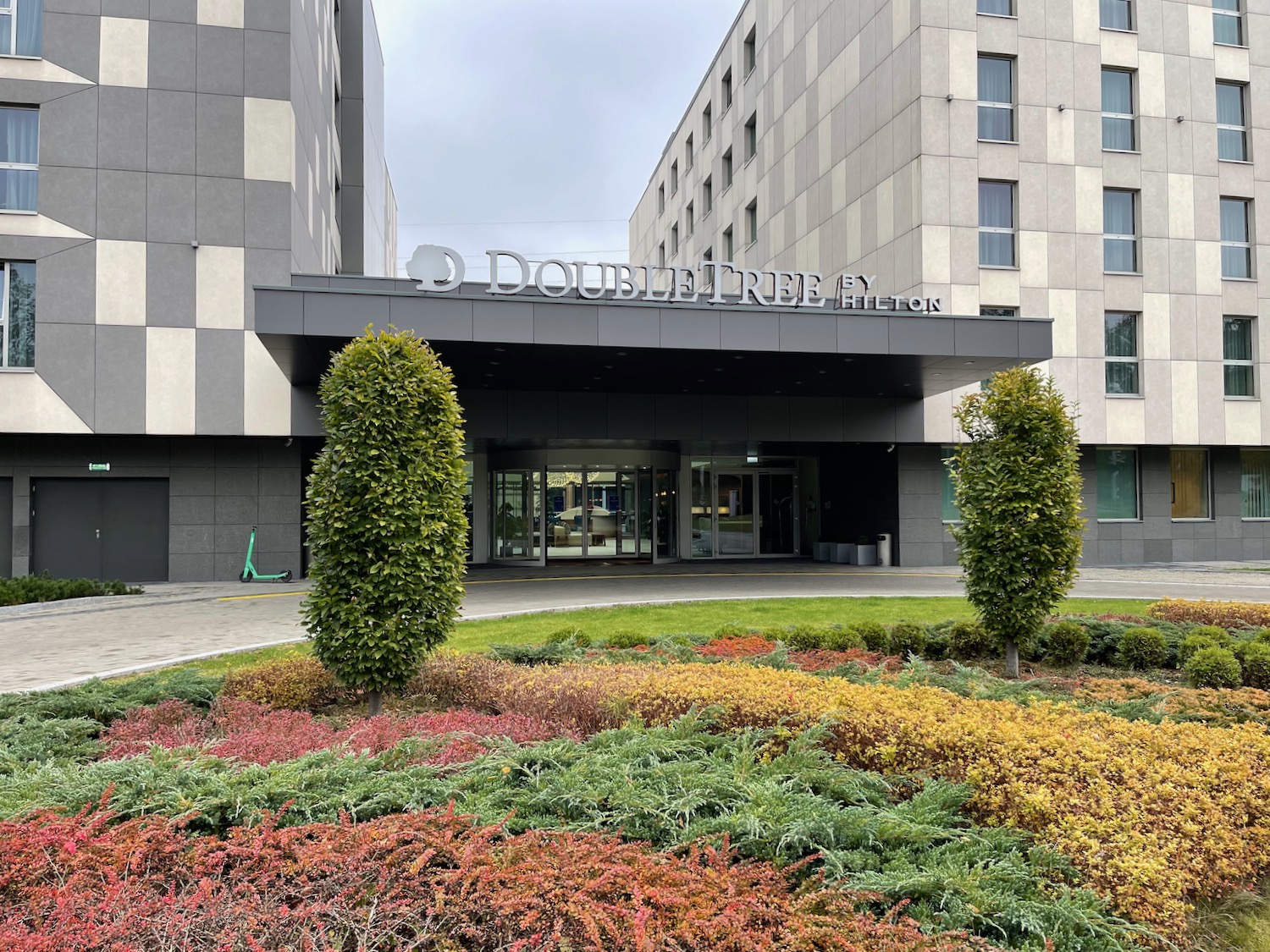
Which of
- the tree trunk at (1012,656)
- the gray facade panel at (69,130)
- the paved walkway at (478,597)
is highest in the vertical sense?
the gray facade panel at (69,130)

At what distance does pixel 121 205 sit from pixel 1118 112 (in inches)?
1076

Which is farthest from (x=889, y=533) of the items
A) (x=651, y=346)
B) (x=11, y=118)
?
(x=11, y=118)

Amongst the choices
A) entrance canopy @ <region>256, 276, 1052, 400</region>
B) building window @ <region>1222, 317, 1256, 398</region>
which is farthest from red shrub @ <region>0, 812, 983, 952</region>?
building window @ <region>1222, 317, 1256, 398</region>

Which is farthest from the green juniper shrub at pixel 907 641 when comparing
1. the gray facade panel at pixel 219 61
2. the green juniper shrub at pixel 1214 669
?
the gray facade panel at pixel 219 61

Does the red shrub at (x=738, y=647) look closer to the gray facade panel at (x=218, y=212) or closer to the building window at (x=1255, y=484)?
the gray facade panel at (x=218, y=212)

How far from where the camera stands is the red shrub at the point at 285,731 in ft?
17.1

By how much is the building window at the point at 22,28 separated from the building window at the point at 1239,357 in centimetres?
3312

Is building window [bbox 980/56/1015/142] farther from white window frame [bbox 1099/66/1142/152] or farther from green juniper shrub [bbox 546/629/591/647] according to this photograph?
green juniper shrub [bbox 546/629/591/647]

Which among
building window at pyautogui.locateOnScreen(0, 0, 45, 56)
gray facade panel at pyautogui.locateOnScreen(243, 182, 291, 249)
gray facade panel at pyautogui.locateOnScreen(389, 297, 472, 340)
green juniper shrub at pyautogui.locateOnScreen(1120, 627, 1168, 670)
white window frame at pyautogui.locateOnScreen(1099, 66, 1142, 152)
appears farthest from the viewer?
white window frame at pyautogui.locateOnScreen(1099, 66, 1142, 152)

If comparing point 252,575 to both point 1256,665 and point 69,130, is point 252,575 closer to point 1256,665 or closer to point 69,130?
point 69,130

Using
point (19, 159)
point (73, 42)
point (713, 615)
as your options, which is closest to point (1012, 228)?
point (713, 615)

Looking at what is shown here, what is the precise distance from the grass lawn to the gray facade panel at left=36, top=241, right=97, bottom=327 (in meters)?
13.0

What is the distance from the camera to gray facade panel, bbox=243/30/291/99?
19.8 m

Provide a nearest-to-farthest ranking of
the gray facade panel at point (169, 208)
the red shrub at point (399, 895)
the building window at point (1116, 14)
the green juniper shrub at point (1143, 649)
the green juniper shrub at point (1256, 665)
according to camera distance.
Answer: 1. the red shrub at point (399, 895)
2. the green juniper shrub at point (1256, 665)
3. the green juniper shrub at point (1143, 649)
4. the gray facade panel at point (169, 208)
5. the building window at point (1116, 14)
